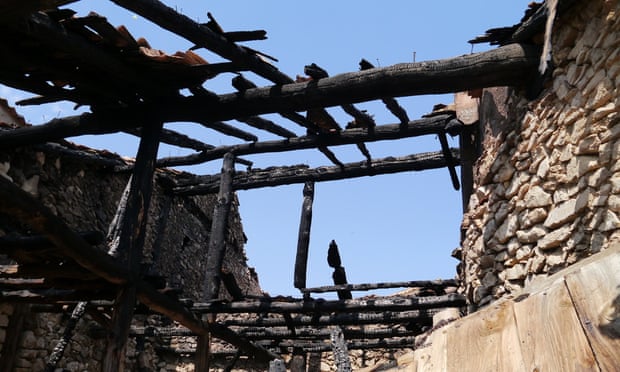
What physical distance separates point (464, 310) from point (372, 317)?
1693 millimetres

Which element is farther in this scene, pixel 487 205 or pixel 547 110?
pixel 487 205

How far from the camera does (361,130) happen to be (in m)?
7.23

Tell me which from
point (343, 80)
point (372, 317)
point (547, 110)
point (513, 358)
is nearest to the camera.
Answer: point (513, 358)

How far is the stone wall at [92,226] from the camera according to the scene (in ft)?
28.1

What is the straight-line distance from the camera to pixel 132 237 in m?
6.12

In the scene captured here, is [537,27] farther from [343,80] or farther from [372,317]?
[372,317]

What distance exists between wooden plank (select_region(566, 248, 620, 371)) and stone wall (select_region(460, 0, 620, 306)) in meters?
1.76

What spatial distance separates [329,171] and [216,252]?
2.12 m

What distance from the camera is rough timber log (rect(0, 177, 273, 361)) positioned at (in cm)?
459

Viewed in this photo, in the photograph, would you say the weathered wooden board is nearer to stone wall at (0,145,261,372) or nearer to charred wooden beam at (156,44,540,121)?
charred wooden beam at (156,44,540,121)

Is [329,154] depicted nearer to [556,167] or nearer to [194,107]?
[194,107]

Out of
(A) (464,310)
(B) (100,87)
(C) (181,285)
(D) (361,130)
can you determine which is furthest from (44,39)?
(C) (181,285)

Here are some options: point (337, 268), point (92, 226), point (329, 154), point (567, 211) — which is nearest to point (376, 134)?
point (329, 154)

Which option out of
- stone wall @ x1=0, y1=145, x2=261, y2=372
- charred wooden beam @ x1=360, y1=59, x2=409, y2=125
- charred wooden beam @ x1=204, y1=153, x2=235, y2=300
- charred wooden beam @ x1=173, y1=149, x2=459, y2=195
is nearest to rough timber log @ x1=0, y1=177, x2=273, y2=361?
stone wall @ x1=0, y1=145, x2=261, y2=372
